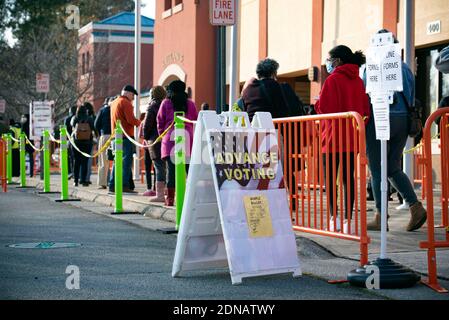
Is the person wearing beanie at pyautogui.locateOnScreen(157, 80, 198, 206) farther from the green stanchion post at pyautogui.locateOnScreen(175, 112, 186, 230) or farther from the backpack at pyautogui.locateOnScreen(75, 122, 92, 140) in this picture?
the backpack at pyautogui.locateOnScreen(75, 122, 92, 140)

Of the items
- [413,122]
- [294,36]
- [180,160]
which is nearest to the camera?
[413,122]

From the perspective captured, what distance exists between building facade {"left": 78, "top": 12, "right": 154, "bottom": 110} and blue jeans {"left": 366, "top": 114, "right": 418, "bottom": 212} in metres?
39.9

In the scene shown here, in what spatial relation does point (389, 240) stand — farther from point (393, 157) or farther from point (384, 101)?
point (384, 101)

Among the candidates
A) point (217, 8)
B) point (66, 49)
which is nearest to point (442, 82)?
point (217, 8)

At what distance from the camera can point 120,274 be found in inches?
312

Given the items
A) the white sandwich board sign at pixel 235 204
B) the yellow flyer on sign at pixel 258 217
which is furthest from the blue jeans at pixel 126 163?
the yellow flyer on sign at pixel 258 217

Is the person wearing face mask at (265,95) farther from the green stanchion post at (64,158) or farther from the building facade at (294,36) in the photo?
the green stanchion post at (64,158)

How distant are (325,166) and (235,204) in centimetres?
208

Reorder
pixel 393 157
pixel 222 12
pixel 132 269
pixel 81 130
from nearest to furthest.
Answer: pixel 132 269 < pixel 393 157 < pixel 222 12 < pixel 81 130

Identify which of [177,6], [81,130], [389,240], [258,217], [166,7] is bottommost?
[389,240]

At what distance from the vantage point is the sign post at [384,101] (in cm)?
704

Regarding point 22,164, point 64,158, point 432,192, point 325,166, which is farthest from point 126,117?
point 432,192

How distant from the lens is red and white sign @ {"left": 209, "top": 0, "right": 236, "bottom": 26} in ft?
38.5
